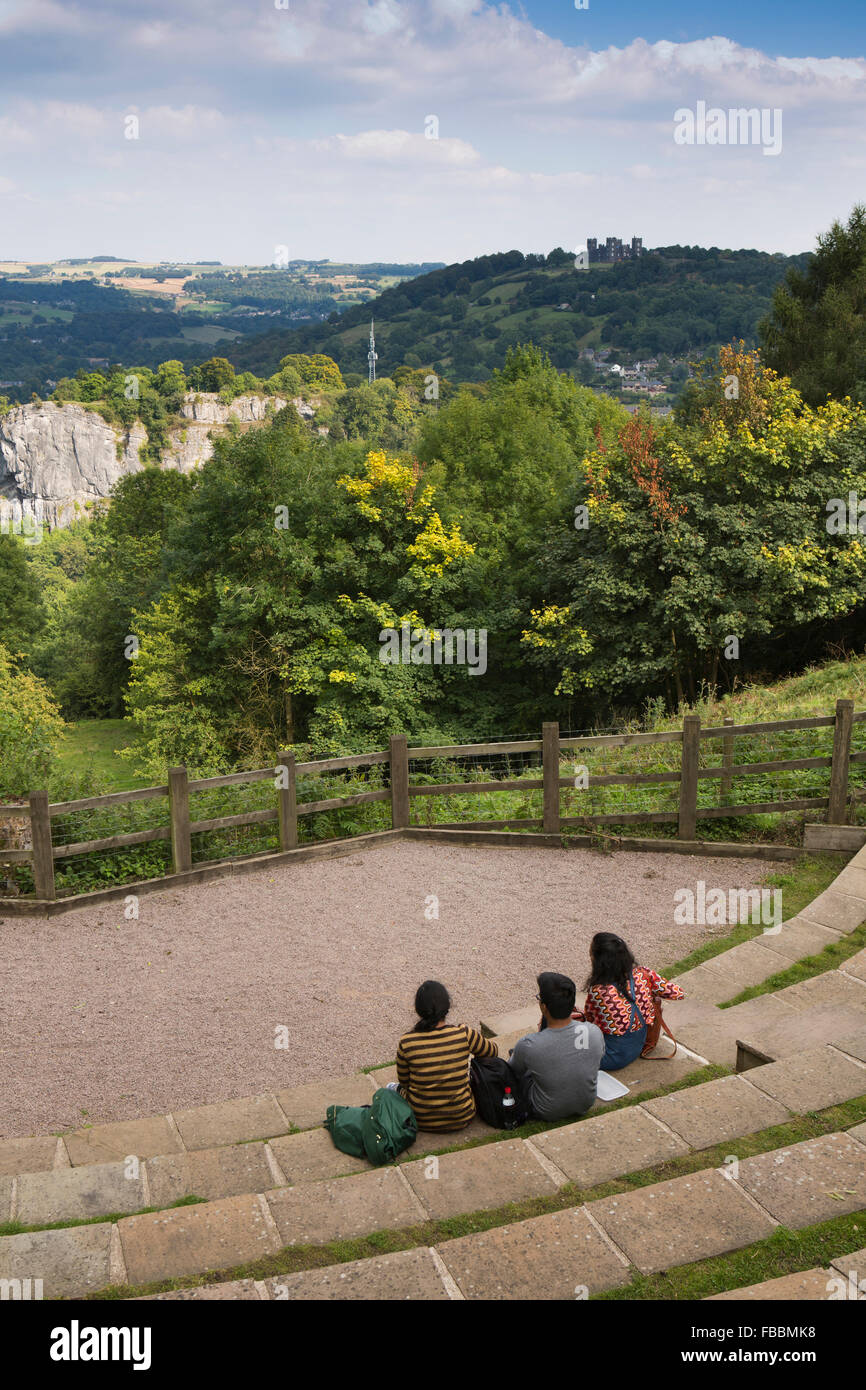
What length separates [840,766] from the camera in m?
10.8


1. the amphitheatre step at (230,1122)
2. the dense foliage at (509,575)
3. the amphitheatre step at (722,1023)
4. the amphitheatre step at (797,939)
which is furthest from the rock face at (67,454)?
the amphitheatre step at (230,1122)

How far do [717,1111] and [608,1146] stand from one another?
25.8 inches

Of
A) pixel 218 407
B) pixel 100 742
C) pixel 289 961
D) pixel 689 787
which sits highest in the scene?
pixel 218 407

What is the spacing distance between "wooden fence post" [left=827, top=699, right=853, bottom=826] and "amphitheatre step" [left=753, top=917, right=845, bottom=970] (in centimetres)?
269

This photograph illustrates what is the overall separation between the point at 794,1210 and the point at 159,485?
186 ft

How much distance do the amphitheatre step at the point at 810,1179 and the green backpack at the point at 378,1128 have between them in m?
1.84

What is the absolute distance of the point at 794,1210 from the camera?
443 centimetres

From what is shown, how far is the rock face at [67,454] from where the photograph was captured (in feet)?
589

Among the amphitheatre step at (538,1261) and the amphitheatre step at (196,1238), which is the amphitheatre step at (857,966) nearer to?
the amphitheatre step at (538,1261)

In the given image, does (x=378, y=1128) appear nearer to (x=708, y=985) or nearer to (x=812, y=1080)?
(x=812, y=1080)

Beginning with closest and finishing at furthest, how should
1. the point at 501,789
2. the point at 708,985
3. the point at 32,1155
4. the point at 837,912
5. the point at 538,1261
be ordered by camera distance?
the point at 538,1261
the point at 32,1155
the point at 708,985
the point at 837,912
the point at 501,789

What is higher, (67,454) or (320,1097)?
(67,454)

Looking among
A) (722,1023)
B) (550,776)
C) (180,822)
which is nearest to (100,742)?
(180,822)

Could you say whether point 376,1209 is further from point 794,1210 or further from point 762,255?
point 762,255
